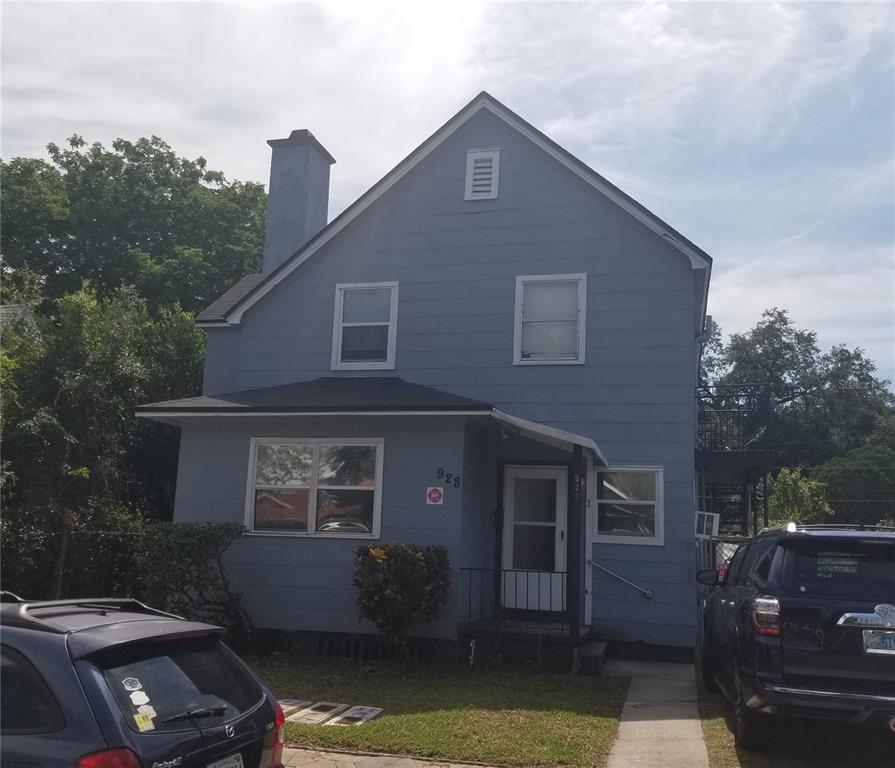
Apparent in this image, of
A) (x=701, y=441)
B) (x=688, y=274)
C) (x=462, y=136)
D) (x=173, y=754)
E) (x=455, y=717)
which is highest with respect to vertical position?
(x=462, y=136)

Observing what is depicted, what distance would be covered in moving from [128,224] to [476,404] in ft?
92.7

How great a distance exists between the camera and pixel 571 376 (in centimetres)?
1315

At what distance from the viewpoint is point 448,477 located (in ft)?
38.0

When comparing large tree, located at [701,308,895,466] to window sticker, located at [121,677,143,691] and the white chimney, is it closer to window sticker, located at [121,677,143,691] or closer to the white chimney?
the white chimney

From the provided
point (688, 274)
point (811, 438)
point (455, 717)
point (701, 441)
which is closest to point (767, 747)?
point (455, 717)

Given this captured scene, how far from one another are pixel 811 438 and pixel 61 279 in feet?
133

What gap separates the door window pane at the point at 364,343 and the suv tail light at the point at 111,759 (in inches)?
424

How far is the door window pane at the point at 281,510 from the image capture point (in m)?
12.2

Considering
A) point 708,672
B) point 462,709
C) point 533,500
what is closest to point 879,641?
point 708,672

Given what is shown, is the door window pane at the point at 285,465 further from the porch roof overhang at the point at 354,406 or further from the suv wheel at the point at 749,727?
the suv wheel at the point at 749,727

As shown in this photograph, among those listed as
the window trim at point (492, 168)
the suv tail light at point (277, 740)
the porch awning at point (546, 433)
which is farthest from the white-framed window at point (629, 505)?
the suv tail light at point (277, 740)

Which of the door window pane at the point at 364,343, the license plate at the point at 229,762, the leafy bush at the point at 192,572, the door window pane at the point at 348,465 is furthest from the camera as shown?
the door window pane at the point at 364,343

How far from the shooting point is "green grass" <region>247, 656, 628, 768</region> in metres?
7.13

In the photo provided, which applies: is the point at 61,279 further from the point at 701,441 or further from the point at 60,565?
the point at 701,441
